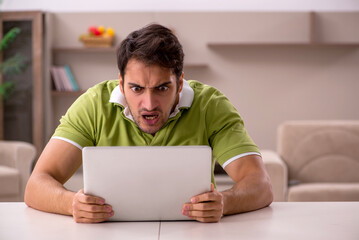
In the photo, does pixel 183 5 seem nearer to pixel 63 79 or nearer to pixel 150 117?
pixel 63 79

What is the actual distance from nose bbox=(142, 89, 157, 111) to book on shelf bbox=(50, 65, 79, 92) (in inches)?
138

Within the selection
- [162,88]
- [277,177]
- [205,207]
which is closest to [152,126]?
[162,88]

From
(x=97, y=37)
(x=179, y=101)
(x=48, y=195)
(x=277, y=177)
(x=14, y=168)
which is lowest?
(x=14, y=168)

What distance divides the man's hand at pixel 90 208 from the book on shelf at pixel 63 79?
149 inches

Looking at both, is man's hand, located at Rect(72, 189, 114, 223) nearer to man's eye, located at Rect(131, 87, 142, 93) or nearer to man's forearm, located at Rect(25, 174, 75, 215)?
man's forearm, located at Rect(25, 174, 75, 215)

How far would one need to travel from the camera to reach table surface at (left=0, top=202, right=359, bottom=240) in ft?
4.32

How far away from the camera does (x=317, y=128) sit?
12.5 feet

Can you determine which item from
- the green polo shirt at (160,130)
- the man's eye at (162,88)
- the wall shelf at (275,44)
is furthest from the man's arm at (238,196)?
the wall shelf at (275,44)

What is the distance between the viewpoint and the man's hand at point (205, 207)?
4.58 feet

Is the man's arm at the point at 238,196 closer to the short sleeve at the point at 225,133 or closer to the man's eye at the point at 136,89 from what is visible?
the short sleeve at the point at 225,133

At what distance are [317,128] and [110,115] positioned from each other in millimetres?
2240

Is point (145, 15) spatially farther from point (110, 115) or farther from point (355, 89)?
point (110, 115)

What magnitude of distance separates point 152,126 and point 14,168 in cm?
268

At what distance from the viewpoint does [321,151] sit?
149 inches
